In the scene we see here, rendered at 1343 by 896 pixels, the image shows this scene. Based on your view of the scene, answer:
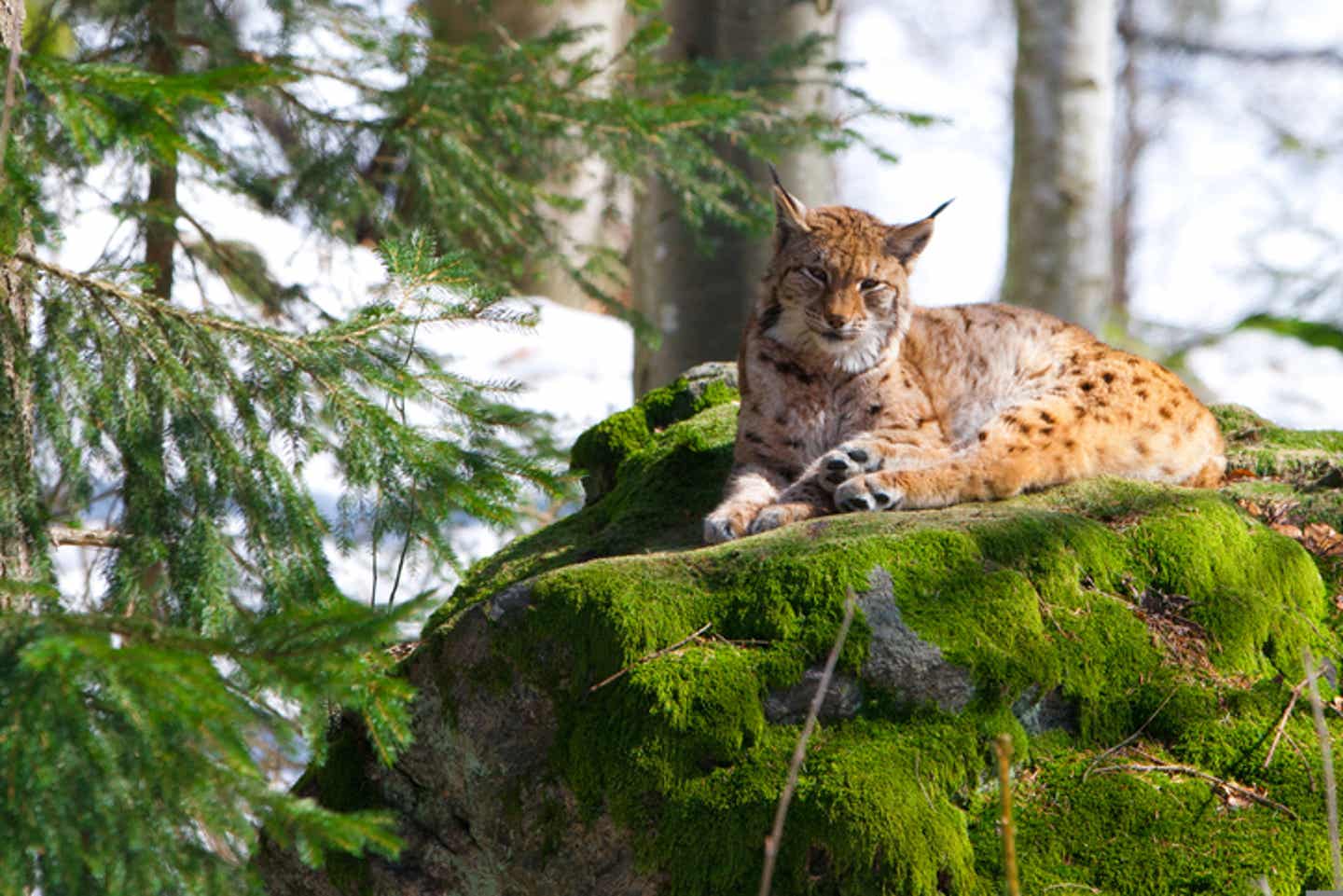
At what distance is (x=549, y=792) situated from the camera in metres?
3.41

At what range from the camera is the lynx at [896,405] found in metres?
4.68

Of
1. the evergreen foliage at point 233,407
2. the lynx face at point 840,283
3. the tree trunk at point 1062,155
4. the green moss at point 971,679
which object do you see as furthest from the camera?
the tree trunk at point 1062,155

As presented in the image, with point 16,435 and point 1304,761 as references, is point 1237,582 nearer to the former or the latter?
point 1304,761

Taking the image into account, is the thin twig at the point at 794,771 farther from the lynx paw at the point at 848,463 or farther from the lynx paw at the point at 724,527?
the lynx paw at the point at 848,463

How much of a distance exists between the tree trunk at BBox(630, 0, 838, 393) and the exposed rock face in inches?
174

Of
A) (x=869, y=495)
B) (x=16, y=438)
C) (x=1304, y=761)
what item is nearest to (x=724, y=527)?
(x=869, y=495)

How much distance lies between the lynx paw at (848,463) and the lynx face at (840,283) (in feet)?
1.27

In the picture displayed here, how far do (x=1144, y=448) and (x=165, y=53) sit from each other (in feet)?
15.5

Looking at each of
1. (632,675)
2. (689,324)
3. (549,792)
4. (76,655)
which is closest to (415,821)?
(549,792)

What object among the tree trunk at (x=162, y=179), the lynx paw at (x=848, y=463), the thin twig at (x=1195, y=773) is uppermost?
the tree trunk at (x=162, y=179)

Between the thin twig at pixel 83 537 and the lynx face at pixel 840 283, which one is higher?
the lynx face at pixel 840 283

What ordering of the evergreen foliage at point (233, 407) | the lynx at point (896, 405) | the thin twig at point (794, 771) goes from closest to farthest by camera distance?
the thin twig at point (794, 771) → the evergreen foliage at point (233, 407) → the lynx at point (896, 405)

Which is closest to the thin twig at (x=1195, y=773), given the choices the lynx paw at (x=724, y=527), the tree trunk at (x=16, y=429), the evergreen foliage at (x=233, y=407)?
the lynx paw at (x=724, y=527)

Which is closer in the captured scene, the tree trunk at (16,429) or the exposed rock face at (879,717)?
the exposed rock face at (879,717)
